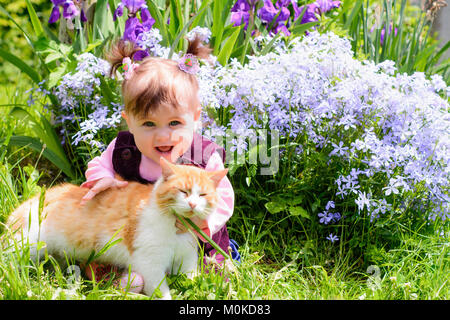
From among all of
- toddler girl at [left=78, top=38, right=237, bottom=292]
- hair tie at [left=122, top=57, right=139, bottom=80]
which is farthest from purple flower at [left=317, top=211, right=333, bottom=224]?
hair tie at [left=122, top=57, right=139, bottom=80]

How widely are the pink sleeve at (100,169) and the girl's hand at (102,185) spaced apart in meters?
0.03

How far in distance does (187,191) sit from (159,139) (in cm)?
29

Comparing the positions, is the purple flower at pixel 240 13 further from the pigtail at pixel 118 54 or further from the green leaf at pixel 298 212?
the green leaf at pixel 298 212

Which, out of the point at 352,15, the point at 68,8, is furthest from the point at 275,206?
the point at 352,15

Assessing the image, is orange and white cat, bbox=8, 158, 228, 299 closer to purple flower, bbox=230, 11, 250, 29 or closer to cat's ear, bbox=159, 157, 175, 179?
cat's ear, bbox=159, 157, 175, 179

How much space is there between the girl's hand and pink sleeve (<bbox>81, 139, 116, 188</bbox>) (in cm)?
3

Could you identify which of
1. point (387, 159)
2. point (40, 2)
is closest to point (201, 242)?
point (387, 159)

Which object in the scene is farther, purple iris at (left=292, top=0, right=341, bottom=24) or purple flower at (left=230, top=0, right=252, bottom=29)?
purple iris at (left=292, top=0, right=341, bottom=24)

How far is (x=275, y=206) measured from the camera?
2484mm

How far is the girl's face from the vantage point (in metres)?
2.04

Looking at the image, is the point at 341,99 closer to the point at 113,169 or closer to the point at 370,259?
the point at 370,259

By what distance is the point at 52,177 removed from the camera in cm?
326

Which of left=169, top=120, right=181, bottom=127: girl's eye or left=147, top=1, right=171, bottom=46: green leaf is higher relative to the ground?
left=147, top=1, right=171, bottom=46: green leaf

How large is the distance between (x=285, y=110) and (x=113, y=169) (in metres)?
0.89
